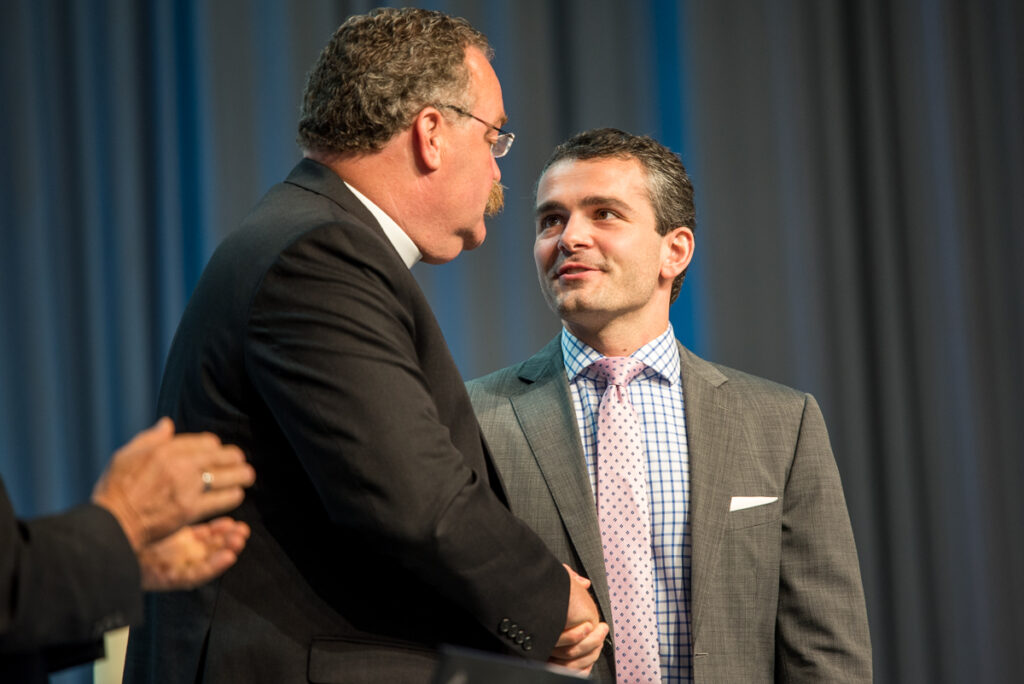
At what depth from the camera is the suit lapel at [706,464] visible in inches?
82.6

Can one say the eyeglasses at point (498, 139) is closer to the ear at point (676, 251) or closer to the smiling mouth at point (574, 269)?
the smiling mouth at point (574, 269)

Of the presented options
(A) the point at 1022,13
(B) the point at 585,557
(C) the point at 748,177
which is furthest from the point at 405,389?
(A) the point at 1022,13

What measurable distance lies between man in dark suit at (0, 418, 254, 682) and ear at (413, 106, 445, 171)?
69 centimetres

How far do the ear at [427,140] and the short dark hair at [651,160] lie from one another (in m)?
0.78

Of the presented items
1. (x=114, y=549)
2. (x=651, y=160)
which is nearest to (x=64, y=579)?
(x=114, y=549)

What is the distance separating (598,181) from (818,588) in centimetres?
101

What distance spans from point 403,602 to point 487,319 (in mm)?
1989

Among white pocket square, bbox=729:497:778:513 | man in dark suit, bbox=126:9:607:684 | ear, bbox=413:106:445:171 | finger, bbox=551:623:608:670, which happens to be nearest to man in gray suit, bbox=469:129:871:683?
white pocket square, bbox=729:497:778:513

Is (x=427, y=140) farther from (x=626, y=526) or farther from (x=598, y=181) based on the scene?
(x=626, y=526)

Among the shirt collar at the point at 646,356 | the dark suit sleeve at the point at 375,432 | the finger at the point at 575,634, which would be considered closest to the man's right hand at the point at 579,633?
the finger at the point at 575,634

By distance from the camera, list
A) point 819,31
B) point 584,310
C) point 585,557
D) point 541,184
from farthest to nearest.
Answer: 1. point 819,31
2. point 541,184
3. point 584,310
4. point 585,557

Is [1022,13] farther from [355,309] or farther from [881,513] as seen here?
[355,309]

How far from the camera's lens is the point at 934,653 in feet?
11.4

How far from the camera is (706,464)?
2.21 m
